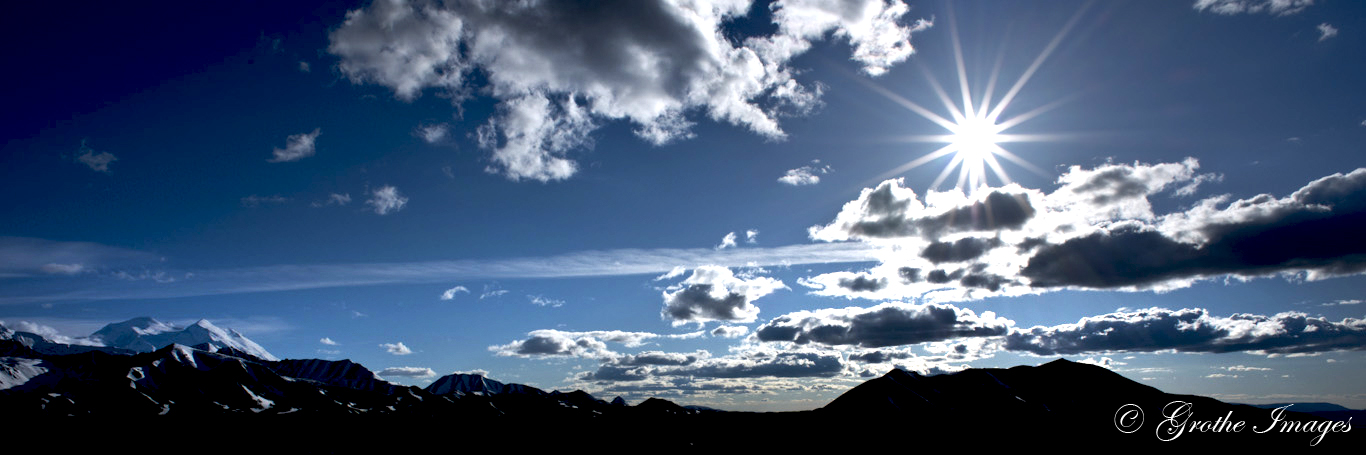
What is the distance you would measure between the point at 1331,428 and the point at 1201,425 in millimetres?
18421

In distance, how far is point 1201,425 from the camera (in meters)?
109

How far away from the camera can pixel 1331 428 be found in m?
104
